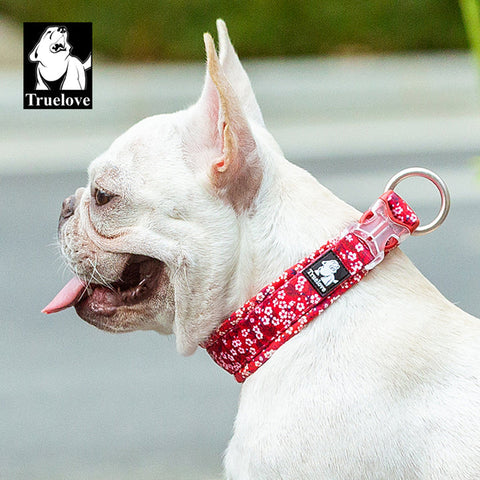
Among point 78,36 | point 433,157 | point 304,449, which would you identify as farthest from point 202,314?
point 433,157

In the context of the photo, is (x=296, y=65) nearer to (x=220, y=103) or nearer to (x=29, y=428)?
(x=29, y=428)

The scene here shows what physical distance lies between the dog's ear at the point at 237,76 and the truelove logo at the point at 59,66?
2.20 metres

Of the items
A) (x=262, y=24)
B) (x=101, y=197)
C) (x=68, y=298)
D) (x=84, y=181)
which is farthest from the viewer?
(x=262, y=24)

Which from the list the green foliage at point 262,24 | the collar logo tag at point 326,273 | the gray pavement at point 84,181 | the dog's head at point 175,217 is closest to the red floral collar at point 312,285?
the collar logo tag at point 326,273

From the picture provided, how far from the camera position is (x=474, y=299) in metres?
6.47

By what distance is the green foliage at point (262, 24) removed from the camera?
13023mm

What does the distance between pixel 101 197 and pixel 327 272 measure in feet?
2.17

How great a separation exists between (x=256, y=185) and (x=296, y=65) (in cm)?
1027

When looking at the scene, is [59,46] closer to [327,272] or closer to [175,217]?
[175,217]

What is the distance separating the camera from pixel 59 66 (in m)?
4.93

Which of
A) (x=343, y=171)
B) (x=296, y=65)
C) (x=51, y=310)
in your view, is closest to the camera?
(x=51, y=310)

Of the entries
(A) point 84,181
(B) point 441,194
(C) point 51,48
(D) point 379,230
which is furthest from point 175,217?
(A) point 84,181

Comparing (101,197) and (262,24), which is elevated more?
(101,197)

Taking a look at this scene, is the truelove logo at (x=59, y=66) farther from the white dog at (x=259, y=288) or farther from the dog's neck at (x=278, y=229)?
the dog's neck at (x=278, y=229)
